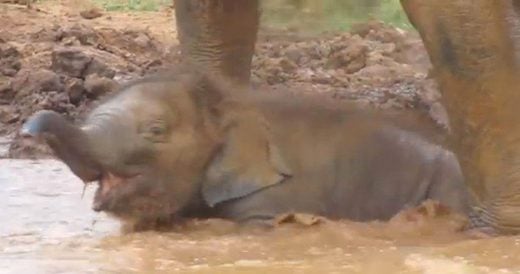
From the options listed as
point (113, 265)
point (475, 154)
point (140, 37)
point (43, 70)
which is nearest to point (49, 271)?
point (113, 265)

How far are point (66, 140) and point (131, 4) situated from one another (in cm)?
697

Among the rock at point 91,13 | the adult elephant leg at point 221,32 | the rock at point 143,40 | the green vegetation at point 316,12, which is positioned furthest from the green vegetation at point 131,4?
the adult elephant leg at point 221,32

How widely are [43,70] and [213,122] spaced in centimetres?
259

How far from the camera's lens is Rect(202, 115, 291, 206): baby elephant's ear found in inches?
175

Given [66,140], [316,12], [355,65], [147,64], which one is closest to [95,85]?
[316,12]

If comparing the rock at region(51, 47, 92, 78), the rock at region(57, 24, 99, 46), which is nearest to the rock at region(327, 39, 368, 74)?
the rock at region(57, 24, 99, 46)

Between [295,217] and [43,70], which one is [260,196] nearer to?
[295,217]

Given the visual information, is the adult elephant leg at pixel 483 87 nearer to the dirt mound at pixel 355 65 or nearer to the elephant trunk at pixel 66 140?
the elephant trunk at pixel 66 140

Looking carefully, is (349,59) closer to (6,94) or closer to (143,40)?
Result: (143,40)

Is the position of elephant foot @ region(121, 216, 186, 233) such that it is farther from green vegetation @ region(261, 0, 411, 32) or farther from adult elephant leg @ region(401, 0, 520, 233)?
green vegetation @ region(261, 0, 411, 32)

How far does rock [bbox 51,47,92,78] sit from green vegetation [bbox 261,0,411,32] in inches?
29.4

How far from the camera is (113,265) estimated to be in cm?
388

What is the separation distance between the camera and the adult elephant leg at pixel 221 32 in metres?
5.66

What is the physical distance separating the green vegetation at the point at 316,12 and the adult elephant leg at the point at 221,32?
0.99 feet
